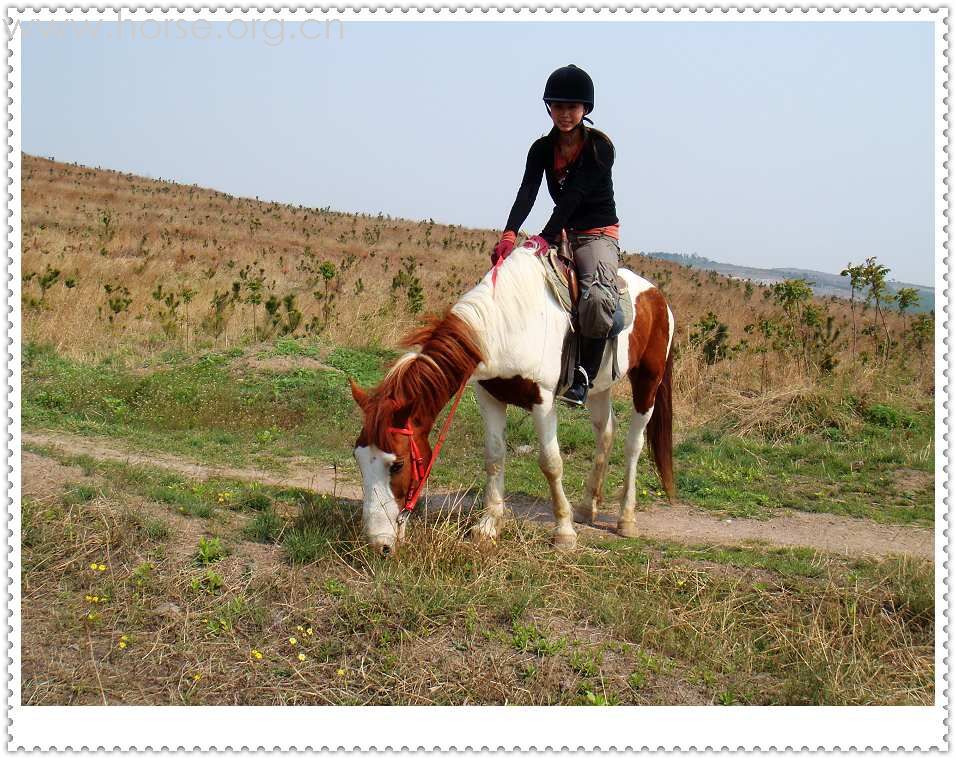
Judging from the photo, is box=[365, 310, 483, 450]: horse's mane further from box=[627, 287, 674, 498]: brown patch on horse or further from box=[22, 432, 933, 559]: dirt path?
box=[627, 287, 674, 498]: brown patch on horse

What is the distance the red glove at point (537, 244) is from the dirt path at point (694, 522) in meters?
2.27

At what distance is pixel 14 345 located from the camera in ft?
15.5

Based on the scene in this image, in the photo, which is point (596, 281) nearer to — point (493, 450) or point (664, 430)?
point (493, 450)

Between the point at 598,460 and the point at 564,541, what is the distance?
4.36 feet

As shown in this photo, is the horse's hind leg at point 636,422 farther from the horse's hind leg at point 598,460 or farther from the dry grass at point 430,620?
the dry grass at point 430,620

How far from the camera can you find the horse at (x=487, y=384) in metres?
4.53

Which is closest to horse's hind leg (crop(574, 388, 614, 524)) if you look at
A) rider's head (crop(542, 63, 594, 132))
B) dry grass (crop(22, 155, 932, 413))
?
rider's head (crop(542, 63, 594, 132))

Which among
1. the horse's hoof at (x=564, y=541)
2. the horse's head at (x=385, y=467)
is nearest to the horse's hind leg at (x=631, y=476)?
the horse's hoof at (x=564, y=541)

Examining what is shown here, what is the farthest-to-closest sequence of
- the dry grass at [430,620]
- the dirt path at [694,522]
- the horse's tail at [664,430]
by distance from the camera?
the horse's tail at [664,430] → the dirt path at [694,522] → the dry grass at [430,620]

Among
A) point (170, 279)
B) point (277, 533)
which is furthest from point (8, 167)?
point (170, 279)

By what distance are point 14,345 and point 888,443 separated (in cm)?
826

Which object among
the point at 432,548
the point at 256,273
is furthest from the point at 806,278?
the point at 432,548

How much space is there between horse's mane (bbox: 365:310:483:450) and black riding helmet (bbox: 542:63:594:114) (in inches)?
64.1
